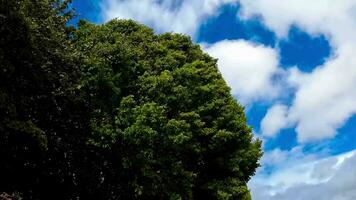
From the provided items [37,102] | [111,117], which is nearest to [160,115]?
[111,117]

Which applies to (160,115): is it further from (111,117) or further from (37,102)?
(37,102)

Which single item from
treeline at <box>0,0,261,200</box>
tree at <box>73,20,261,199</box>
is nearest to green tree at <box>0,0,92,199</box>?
treeline at <box>0,0,261,200</box>

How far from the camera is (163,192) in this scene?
43438 mm

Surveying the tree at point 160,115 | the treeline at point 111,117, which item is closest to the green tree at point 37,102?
the treeline at point 111,117

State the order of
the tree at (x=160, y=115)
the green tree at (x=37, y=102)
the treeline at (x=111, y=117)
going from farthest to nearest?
1. the tree at (x=160, y=115)
2. the treeline at (x=111, y=117)
3. the green tree at (x=37, y=102)

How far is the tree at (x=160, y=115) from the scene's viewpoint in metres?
41.8

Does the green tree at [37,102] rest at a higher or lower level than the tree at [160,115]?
lower

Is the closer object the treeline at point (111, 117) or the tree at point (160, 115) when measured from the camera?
the treeline at point (111, 117)

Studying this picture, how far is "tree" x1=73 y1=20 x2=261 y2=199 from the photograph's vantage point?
4184 cm

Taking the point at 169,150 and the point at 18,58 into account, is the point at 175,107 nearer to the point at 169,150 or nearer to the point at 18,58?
the point at 169,150

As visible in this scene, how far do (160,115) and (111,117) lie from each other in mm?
3484

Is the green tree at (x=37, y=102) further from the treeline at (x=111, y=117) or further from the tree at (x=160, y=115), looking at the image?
the tree at (x=160, y=115)

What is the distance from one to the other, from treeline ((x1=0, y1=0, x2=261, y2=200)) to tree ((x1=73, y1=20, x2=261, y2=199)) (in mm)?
81

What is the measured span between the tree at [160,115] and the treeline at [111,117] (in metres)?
0.08
